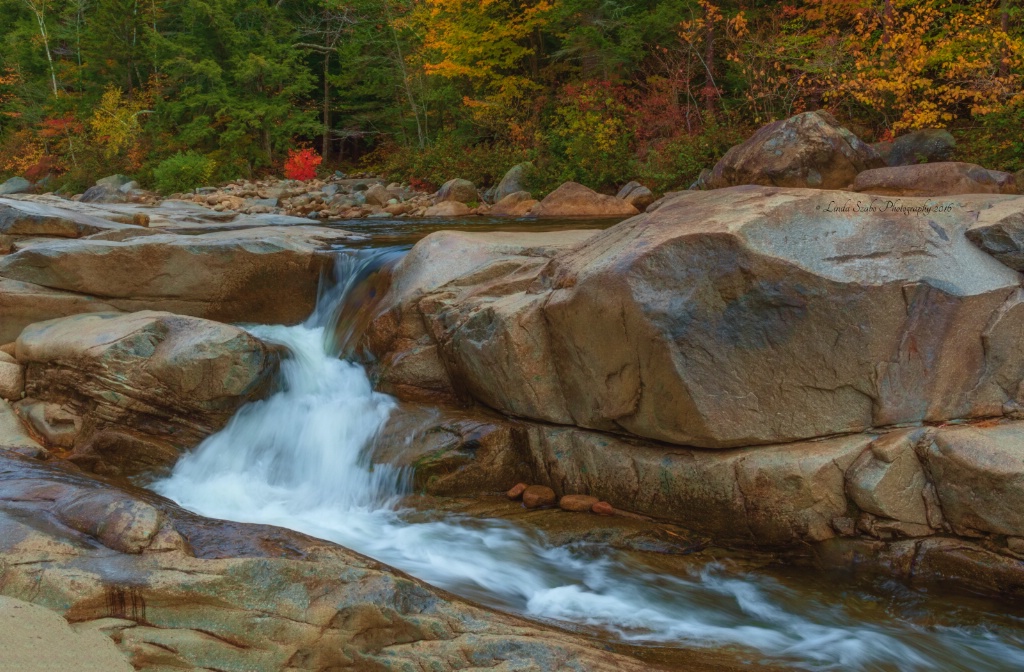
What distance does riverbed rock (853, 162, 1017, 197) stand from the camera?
10.4m

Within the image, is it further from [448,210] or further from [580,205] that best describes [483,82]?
[580,205]

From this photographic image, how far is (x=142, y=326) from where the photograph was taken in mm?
6160

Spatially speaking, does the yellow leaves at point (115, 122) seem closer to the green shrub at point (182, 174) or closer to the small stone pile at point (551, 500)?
the green shrub at point (182, 174)

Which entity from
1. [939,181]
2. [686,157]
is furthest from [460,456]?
[686,157]

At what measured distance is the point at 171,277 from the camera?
755 cm

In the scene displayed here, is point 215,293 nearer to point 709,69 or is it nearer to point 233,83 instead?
point 709,69

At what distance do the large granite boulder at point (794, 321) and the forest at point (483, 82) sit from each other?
890 centimetres

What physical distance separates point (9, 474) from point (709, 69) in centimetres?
1763

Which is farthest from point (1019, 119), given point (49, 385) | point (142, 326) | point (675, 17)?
point (49, 385)

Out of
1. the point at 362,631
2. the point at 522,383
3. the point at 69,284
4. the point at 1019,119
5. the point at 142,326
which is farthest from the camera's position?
the point at 1019,119

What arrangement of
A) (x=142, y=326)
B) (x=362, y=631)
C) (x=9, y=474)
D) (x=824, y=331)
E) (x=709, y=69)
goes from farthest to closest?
(x=709, y=69)
(x=142, y=326)
(x=824, y=331)
(x=9, y=474)
(x=362, y=631)

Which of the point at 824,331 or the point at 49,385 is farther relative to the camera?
the point at 49,385

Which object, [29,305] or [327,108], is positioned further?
[327,108]

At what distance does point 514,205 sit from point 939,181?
→ 9039mm
